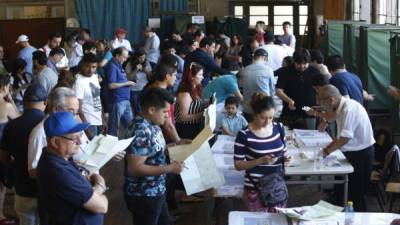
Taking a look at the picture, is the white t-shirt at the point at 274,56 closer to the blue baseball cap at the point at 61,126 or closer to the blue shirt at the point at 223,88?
the blue shirt at the point at 223,88

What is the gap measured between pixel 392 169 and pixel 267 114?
180 cm

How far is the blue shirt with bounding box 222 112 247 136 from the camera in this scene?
23.5ft

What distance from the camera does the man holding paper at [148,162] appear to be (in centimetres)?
419

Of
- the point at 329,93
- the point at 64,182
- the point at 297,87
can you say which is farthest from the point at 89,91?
the point at 64,182

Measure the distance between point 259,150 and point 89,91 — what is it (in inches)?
118

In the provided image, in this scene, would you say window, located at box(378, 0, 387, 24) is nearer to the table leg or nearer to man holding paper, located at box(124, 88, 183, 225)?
the table leg

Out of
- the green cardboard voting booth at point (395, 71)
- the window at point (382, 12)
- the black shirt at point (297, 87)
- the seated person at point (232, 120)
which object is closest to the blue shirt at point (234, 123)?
the seated person at point (232, 120)

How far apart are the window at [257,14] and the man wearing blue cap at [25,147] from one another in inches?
598

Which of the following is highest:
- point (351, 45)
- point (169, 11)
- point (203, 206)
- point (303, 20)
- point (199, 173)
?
point (169, 11)

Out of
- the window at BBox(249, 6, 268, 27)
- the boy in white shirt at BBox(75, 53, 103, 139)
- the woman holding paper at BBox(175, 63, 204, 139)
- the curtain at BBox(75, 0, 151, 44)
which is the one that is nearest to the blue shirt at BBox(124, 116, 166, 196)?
the woman holding paper at BBox(175, 63, 204, 139)

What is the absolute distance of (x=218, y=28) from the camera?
58.5 feet

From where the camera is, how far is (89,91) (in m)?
7.36

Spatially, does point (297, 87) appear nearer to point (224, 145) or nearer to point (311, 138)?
point (311, 138)

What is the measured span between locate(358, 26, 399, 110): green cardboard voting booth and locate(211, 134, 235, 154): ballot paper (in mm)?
4800
